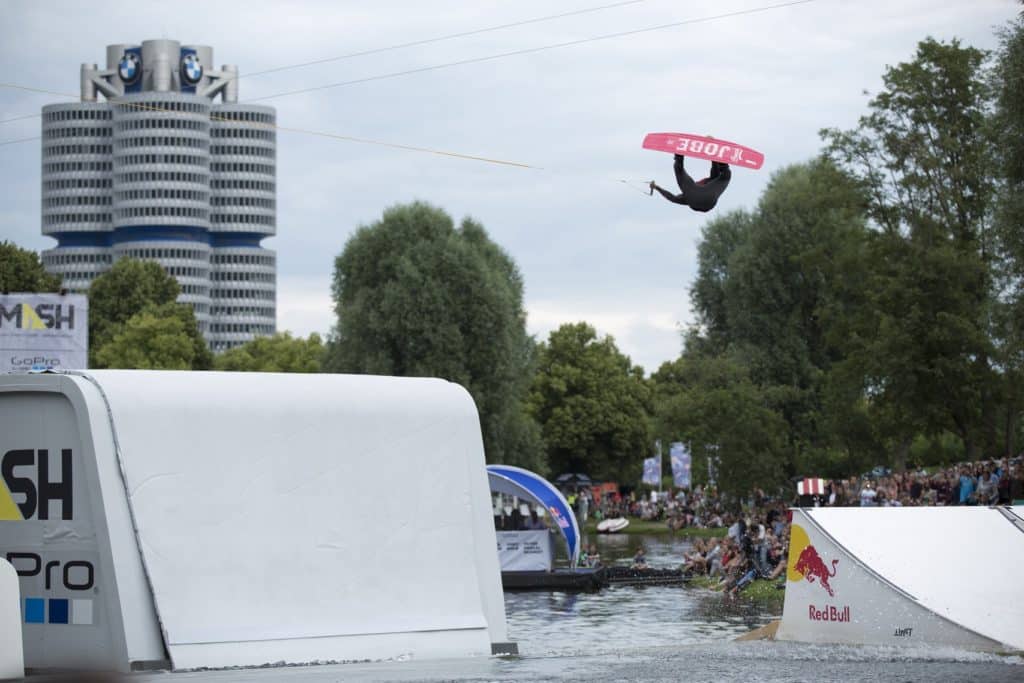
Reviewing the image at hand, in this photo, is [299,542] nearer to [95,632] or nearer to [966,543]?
[95,632]

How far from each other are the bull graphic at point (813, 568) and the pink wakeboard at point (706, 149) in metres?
5.05

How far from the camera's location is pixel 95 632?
12500 millimetres

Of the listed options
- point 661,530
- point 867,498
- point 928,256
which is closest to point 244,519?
point 867,498

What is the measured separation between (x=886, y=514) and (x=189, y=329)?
106 meters

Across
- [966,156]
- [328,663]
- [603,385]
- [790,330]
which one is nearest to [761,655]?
[328,663]

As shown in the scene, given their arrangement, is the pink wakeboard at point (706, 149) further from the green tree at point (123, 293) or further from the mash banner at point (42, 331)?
the green tree at point (123, 293)

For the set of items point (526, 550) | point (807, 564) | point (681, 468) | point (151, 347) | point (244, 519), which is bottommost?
point (526, 550)

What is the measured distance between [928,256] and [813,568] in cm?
3803

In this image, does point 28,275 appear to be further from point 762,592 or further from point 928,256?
point 762,592

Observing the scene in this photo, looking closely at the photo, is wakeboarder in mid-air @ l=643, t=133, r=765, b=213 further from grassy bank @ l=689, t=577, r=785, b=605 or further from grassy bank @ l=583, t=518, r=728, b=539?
grassy bank @ l=583, t=518, r=728, b=539

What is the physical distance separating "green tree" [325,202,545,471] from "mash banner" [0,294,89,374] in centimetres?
3442

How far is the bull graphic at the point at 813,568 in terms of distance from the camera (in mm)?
18078

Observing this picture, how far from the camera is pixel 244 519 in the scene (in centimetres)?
1348

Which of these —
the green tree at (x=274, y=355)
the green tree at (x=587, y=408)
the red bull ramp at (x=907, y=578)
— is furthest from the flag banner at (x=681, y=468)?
the red bull ramp at (x=907, y=578)
